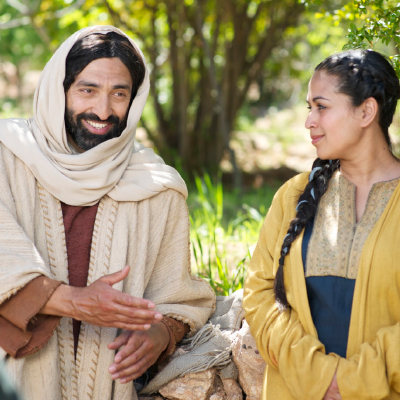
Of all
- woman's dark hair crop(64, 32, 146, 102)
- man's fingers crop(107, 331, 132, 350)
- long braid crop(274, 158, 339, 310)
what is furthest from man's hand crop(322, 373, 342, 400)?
woman's dark hair crop(64, 32, 146, 102)

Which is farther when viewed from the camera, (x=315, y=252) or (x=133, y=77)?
(x=133, y=77)

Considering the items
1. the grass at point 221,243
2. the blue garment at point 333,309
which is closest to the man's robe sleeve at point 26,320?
the blue garment at point 333,309

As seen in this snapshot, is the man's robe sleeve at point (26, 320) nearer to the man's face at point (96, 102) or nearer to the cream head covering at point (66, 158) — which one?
the cream head covering at point (66, 158)

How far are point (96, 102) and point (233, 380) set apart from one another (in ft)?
4.86

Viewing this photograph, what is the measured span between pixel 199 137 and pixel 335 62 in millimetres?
5686

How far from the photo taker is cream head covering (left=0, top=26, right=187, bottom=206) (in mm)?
2420

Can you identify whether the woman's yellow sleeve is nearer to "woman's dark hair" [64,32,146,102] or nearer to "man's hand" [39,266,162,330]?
"man's hand" [39,266,162,330]

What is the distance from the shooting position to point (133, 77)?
106 inches

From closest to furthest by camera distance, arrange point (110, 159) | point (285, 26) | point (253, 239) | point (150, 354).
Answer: point (150, 354) < point (110, 159) < point (253, 239) < point (285, 26)

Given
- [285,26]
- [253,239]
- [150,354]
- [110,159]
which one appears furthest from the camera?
[285,26]

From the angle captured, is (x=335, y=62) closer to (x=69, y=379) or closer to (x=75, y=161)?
(x=75, y=161)

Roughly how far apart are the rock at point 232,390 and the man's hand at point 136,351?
377 millimetres

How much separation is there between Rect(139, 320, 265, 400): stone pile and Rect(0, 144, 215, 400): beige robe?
221mm

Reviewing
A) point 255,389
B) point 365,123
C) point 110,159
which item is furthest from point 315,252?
point 110,159
